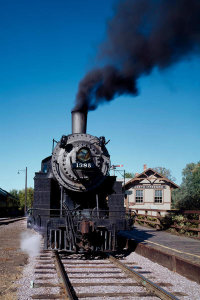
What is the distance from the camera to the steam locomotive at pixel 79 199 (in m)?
7.60

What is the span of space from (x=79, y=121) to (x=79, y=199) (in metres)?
2.38

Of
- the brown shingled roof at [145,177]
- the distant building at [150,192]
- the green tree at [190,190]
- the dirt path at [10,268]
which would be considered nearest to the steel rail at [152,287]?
the dirt path at [10,268]

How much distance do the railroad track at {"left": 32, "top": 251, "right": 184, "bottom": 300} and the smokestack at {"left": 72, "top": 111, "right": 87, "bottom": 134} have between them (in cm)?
377

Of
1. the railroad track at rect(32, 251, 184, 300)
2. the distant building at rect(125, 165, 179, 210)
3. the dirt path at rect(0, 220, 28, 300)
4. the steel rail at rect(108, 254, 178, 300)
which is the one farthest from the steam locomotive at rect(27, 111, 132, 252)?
the distant building at rect(125, 165, 179, 210)

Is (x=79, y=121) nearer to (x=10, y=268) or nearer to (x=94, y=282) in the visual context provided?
(x=10, y=268)

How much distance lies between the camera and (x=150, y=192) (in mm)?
27156

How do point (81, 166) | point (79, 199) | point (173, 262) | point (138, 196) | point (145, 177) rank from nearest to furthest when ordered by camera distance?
point (173, 262) → point (81, 166) → point (79, 199) → point (138, 196) → point (145, 177)

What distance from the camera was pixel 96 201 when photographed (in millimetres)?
8641

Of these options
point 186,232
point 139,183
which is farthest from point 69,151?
point 139,183

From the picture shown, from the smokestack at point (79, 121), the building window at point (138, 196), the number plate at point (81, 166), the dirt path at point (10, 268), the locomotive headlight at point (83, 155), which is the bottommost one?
the dirt path at point (10, 268)

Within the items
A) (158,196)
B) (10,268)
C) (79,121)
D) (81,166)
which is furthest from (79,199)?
(158,196)

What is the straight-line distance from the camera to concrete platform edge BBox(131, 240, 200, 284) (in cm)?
572

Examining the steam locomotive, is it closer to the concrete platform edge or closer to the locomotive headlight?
the locomotive headlight

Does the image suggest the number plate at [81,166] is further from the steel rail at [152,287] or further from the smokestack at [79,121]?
the steel rail at [152,287]
